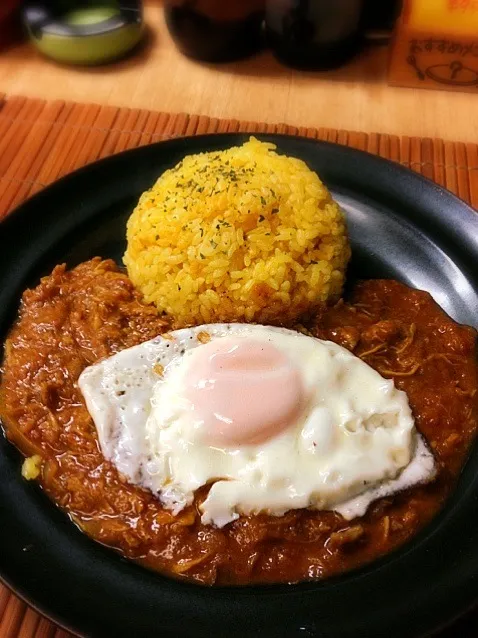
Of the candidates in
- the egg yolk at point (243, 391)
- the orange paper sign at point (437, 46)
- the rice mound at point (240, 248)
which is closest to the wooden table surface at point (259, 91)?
the orange paper sign at point (437, 46)

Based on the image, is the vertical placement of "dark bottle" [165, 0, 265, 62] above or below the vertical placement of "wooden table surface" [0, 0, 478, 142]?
above

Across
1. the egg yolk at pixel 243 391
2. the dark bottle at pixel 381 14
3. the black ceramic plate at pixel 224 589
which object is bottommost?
the black ceramic plate at pixel 224 589

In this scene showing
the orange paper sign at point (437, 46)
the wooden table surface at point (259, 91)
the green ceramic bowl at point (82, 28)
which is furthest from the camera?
the green ceramic bowl at point (82, 28)

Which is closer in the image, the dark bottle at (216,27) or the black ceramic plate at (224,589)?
the black ceramic plate at (224,589)

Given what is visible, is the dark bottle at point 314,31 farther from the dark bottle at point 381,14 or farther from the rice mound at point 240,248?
the rice mound at point 240,248

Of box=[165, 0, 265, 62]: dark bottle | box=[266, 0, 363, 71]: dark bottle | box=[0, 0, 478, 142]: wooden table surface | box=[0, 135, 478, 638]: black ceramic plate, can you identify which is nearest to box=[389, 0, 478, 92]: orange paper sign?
box=[0, 0, 478, 142]: wooden table surface

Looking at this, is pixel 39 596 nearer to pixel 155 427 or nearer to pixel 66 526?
pixel 66 526

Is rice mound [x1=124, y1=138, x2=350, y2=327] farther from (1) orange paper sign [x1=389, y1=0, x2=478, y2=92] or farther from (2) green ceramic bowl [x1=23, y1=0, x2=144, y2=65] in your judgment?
(2) green ceramic bowl [x1=23, y1=0, x2=144, y2=65]
